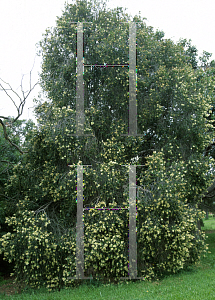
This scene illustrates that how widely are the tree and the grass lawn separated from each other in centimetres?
37

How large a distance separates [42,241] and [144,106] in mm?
5324

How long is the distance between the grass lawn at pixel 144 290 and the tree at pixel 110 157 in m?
0.37

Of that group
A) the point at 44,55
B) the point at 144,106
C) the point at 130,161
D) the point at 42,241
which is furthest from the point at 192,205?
the point at 44,55

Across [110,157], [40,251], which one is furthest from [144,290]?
[110,157]

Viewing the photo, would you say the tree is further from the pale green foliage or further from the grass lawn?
the grass lawn

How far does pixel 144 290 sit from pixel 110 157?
3815 mm

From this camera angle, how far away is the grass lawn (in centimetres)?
638

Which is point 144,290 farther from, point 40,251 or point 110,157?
point 110,157

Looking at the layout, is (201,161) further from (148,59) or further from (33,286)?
(33,286)

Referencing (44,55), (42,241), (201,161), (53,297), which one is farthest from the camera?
(44,55)

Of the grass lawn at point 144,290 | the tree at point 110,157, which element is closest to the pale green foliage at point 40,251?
the tree at point 110,157

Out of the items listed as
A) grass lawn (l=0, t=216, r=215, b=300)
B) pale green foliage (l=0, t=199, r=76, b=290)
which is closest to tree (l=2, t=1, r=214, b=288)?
pale green foliage (l=0, t=199, r=76, b=290)

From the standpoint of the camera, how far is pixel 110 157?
8344 millimetres

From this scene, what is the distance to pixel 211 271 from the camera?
29.1 feet
